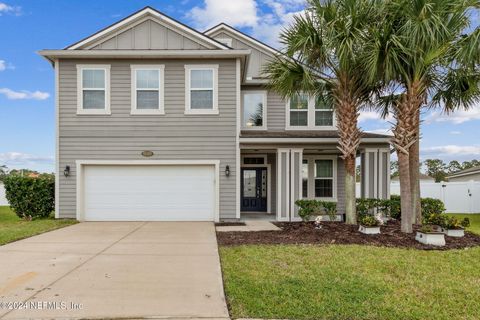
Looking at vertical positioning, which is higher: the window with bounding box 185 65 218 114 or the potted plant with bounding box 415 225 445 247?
the window with bounding box 185 65 218 114

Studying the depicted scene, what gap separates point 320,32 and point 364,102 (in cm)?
286

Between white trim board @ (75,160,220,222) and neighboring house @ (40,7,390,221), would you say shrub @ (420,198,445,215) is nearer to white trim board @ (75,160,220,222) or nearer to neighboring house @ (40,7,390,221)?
neighboring house @ (40,7,390,221)

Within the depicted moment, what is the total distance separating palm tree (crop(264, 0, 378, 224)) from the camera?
871 centimetres

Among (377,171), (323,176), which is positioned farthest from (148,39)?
(377,171)

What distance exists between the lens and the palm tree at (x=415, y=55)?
8023 millimetres

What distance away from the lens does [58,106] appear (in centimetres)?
1154

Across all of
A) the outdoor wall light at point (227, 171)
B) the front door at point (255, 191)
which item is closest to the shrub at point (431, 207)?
the front door at point (255, 191)

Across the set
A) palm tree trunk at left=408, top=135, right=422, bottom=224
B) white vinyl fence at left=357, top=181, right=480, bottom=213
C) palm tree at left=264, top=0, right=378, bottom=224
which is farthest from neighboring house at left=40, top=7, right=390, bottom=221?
white vinyl fence at left=357, top=181, right=480, bottom=213

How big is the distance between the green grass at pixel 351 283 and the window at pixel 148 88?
256 inches

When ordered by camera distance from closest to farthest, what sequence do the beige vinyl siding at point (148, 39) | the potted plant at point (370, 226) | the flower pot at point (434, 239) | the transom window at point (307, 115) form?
the flower pot at point (434, 239) → the potted plant at point (370, 226) → the beige vinyl siding at point (148, 39) → the transom window at point (307, 115)

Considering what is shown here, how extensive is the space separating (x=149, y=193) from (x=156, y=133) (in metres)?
2.16

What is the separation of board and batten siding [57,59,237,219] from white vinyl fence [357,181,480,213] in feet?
39.7

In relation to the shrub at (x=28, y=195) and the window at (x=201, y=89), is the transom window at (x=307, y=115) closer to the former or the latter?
the window at (x=201, y=89)

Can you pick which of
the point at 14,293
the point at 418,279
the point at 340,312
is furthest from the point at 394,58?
the point at 14,293
